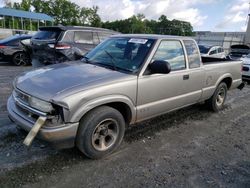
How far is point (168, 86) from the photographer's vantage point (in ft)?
13.7

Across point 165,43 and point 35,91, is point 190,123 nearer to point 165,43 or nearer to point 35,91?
point 165,43

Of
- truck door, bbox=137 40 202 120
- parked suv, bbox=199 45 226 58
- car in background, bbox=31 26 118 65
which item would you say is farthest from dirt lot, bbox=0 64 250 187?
parked suv, bbox=199 45 226 58

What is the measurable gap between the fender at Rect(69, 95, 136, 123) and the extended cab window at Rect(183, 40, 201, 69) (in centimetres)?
175

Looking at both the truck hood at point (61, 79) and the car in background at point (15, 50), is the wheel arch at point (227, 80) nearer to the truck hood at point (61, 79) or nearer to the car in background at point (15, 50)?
the truck hood at point (61, 79)

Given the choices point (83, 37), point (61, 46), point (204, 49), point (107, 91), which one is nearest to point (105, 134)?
point (107, 91)

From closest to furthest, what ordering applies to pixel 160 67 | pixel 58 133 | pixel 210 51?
pixel 58 133 → pixel 160 67 → pixel 210 51

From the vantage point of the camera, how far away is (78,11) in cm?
6981

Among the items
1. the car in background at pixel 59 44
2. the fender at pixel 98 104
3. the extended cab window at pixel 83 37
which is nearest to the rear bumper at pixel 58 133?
the fender at pixel 98 104

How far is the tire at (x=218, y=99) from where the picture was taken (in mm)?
5762

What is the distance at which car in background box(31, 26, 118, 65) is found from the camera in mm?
8023

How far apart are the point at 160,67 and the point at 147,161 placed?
1.41 m

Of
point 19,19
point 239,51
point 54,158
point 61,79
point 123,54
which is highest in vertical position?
point 19,19

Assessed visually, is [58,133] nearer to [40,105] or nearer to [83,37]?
[40,105]

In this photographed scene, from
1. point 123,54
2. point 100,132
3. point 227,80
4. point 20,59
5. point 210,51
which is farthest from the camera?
point 210,51
